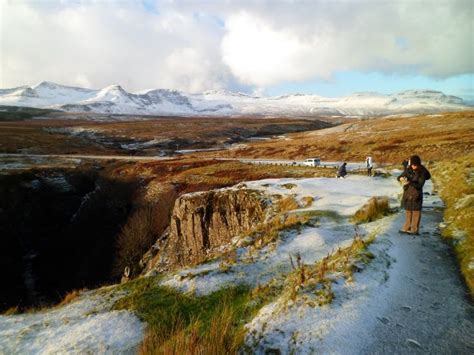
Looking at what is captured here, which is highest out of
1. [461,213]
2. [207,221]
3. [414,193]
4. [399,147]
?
[414,193]

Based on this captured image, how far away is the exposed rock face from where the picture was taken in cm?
2804

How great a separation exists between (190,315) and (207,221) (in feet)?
74.5

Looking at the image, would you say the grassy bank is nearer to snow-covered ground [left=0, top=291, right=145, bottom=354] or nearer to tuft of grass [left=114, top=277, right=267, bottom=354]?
tuft of grass [left=114, top=277, right=267, bottom=354]

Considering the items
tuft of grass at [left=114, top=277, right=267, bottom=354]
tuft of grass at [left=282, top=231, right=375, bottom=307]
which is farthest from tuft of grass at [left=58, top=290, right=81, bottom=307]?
tuft of grass at [left=282, top=231, right=375, bottom=307]

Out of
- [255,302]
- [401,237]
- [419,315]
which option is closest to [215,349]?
[255,302]

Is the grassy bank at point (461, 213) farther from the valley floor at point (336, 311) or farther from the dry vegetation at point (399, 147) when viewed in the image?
the dry vegetation at point (399, 147)

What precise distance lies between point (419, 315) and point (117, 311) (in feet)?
23.5

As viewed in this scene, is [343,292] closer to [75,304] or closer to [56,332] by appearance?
[56,332]

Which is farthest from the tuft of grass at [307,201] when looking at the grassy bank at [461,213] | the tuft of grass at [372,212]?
the grassy bank at [461,213]

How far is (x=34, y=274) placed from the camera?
41219mm

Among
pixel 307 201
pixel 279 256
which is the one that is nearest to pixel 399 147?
pixel 307 201

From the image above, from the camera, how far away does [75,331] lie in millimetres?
7969

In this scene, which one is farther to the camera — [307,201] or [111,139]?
[111,139]

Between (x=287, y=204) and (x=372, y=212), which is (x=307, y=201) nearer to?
(x=287, y=204)
